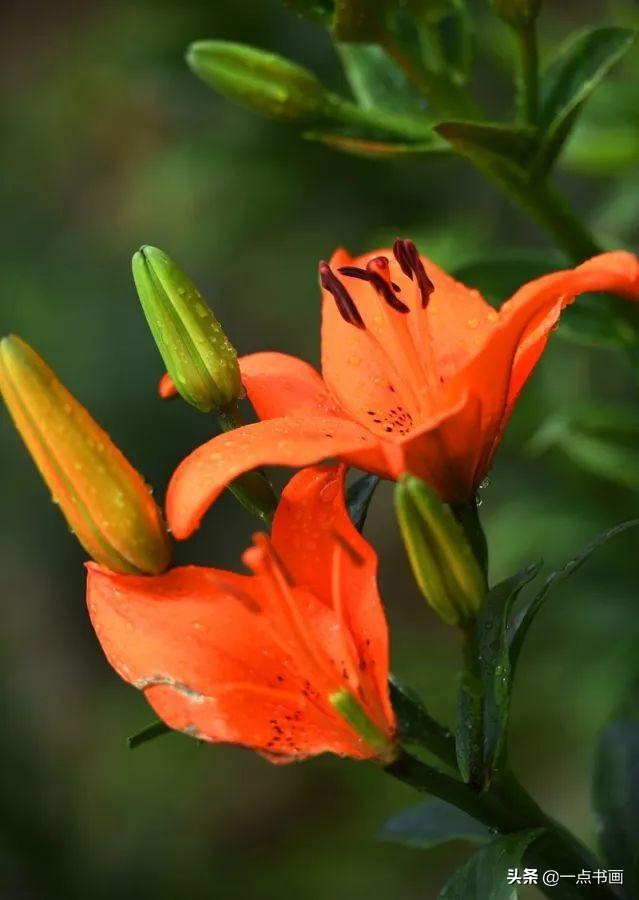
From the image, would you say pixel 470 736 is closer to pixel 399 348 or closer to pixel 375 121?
pixel 399 348

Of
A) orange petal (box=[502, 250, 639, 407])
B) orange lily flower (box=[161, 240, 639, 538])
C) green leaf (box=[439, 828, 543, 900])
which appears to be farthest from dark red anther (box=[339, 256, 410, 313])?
green leaf (box=[439, 828, 543, 900])

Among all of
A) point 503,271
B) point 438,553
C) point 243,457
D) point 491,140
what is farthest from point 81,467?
point 503,271

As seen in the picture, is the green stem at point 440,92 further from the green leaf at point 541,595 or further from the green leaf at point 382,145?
the green leaf at point 541,595

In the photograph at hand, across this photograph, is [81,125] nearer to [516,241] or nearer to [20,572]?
[20,572]

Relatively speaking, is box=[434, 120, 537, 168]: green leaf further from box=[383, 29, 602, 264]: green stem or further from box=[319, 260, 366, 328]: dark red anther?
box=[319, 260, 366, 328]: dark red anther

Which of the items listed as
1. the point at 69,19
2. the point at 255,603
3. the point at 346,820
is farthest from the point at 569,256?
the point at 69,19

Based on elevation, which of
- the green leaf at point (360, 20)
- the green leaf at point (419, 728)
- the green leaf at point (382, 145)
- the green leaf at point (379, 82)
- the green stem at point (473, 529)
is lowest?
the green leaf at point (419, 728)

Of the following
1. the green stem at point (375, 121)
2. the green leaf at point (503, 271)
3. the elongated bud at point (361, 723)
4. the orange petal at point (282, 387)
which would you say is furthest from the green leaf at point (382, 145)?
the elongated bud at point (361, 723)
